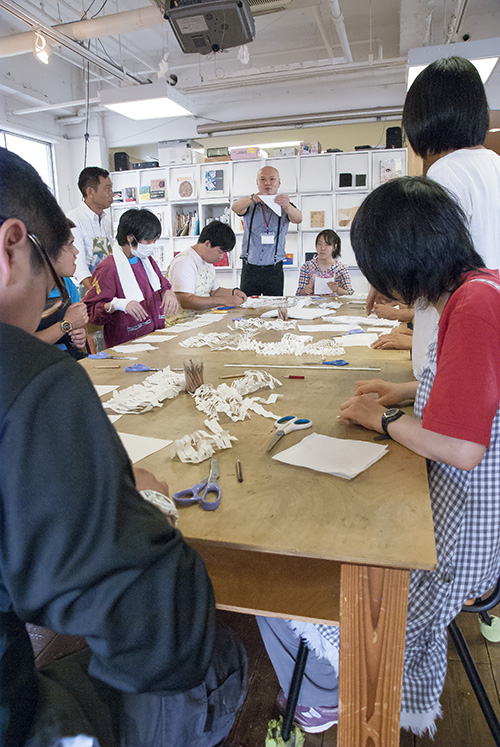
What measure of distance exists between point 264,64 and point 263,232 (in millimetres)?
4310

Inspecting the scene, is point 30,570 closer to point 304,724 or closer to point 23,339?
point 23,339

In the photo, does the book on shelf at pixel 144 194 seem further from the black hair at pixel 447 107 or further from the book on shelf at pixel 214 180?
the black hair at pixel 447 107

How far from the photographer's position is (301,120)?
8.10 m

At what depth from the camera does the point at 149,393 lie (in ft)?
5.49

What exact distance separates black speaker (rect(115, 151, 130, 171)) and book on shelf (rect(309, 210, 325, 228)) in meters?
3.42

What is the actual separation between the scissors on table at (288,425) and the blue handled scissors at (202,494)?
10.1 inches

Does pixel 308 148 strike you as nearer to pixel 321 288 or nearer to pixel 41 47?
pixel 321 288

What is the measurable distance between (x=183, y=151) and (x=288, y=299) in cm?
475

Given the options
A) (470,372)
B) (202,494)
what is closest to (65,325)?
(202,494)

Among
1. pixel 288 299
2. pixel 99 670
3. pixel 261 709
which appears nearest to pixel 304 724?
pixel 261 709

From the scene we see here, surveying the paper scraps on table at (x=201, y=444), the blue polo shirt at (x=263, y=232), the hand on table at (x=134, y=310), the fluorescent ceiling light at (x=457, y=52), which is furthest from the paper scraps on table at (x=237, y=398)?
the blue polo shirt at (x=263, y=232)

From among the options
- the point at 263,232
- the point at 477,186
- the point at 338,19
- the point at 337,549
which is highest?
the point at 338,19

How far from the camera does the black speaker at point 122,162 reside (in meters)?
8.65

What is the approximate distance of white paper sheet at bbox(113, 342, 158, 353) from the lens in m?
2.56
